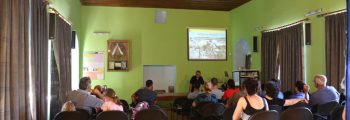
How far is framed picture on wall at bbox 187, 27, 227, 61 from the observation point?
1152 centimetres

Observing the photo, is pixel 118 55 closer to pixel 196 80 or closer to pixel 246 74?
pixel 196 80

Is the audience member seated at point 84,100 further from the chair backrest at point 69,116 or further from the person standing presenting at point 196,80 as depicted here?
the person standing presenting at point 196,80

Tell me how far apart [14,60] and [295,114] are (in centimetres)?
332

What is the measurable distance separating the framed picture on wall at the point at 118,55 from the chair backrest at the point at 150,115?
635 centimetres

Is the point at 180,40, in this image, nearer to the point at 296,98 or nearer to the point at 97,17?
the point at 97,17

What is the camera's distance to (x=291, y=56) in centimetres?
805

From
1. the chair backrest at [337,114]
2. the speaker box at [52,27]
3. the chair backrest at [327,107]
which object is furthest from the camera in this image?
the speaker box at [52,27]

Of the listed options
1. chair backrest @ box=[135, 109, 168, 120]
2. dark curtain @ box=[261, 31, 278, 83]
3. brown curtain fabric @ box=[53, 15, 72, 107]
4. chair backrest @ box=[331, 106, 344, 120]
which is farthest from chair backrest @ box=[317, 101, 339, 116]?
brown curtain fabric @ box=[53, 15, 72, 107]

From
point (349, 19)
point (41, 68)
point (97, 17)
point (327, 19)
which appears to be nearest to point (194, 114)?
point (41, 68)

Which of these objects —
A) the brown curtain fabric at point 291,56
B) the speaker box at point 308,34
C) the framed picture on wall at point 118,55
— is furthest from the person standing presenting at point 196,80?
the speaker box at point 308,34

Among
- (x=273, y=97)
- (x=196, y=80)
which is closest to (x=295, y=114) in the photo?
(x=273, y=97)

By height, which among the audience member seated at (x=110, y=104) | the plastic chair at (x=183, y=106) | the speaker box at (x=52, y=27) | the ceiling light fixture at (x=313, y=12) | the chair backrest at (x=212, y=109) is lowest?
the plastic chair at (x=183, y=106)

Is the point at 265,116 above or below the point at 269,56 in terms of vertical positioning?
below

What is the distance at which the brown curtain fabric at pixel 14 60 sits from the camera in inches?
148
